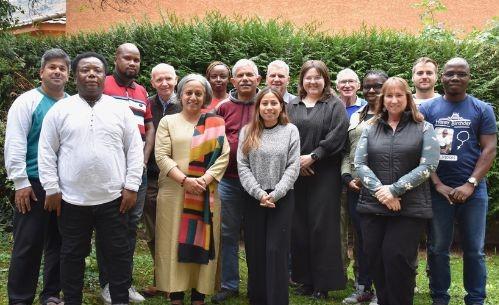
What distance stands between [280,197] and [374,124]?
1072 mm

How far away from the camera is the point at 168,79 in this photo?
610 cm

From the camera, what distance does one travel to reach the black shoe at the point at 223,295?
5.84 metres

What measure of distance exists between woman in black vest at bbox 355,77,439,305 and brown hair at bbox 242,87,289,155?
815 mm

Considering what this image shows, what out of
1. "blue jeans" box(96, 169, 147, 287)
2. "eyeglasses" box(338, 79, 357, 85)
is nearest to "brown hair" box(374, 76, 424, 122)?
"eyeglasses" box(338, 79, 357, 85)

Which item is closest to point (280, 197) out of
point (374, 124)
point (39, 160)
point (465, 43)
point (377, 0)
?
point (374, 124)

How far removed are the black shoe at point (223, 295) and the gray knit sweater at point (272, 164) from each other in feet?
4.22

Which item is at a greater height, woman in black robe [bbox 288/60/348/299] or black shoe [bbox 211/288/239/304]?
woman in black robe [bbox 288/60/348/299]

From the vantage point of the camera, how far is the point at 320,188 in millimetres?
5785

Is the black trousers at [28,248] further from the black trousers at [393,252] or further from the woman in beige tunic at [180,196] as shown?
the black trousers at [393,252]

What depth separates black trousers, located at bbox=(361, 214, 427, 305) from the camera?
4867 mm

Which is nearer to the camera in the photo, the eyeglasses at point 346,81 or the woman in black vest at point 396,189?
the woman in black vest at point 396,189

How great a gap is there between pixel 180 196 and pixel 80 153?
1.09 m

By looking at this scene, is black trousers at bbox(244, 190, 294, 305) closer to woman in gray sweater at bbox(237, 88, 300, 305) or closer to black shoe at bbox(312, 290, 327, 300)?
woman in gray sweater at bbox(237, 88, 300, 305)

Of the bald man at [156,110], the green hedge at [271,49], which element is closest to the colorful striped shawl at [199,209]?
the bald man at [156,110]
